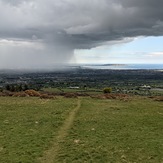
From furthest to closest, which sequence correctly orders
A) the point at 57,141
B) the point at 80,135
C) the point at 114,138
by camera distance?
the point at 80,135 → the point at 114,138 → the point at 57,141

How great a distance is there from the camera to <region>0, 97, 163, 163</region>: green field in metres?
17.2

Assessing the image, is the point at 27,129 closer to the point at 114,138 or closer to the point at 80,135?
the point at 80,135

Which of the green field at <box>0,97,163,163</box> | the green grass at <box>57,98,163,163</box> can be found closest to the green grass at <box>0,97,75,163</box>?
the green field at <box>0,97,163,163</box>

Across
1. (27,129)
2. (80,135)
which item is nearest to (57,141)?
(80,135)

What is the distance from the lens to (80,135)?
2177cm

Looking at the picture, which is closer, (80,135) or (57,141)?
(57,141)

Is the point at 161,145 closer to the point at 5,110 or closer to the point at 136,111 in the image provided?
the point at 136,111

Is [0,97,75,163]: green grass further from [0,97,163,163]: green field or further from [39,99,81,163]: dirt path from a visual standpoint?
[39,99,81,163]: dirt path

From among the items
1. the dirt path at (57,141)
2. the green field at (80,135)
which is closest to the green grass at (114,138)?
the green field at (80,135)

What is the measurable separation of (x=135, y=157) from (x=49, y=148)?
5799 mm

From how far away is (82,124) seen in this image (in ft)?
84.0

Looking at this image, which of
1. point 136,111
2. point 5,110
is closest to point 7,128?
point 5,110

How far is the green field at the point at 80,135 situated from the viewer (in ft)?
56.5

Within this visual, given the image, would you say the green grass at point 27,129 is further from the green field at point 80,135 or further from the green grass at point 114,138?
the green grass at point 114,138
